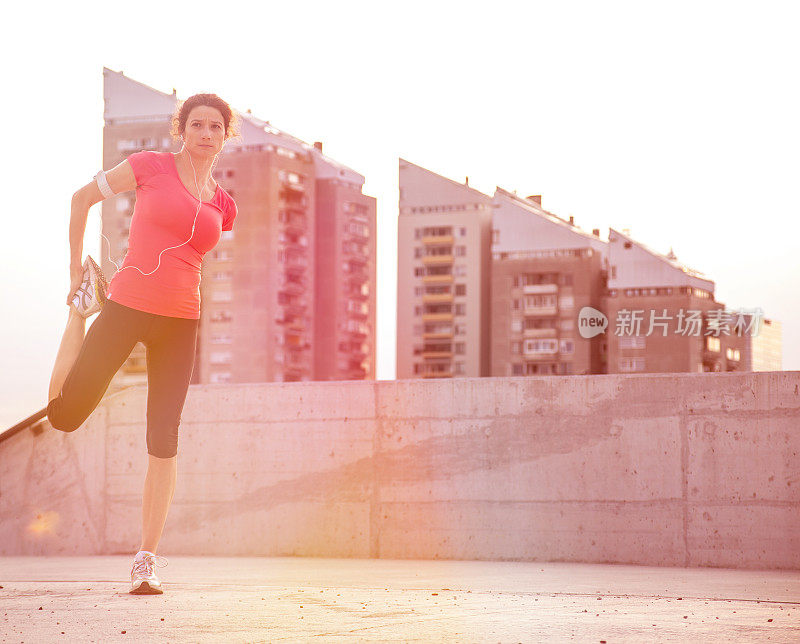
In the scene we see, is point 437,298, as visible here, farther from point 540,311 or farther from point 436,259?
point 540,311

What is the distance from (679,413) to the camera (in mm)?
7695

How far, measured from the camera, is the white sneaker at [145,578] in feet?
16.7

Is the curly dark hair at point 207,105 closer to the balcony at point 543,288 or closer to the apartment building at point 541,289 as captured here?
the apartment building at point 541,289

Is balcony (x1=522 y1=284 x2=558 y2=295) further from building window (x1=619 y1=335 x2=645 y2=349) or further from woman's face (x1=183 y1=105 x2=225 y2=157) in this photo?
woman's face (x1=183 y1=105 x2=225 y2=157)

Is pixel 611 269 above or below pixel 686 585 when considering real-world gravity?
above

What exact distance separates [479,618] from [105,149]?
9722 centimetres

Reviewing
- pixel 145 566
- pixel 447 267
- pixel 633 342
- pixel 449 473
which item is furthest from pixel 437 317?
pixel 145 566

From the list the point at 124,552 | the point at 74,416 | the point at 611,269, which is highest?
the point at 611,269

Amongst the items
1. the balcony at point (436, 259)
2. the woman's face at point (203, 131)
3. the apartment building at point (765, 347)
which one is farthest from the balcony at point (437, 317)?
the woman's face at point (203, 131)

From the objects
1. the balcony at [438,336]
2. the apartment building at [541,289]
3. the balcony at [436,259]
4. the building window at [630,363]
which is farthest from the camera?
the balcony at [436,259]

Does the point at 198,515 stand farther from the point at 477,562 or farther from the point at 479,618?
the point at 479,618

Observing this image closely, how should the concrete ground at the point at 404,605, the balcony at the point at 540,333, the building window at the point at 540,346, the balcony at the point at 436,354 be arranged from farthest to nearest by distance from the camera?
1. the balcony at the point at 436,354
2. the building window at the point at 540,346
3. the balcony at the point at 540,333
4. the concrete ground at the point at 404,605

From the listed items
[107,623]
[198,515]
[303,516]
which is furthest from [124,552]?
[107,623]

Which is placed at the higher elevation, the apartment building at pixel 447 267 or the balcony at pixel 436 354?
the apartment building at pixel 447 267
